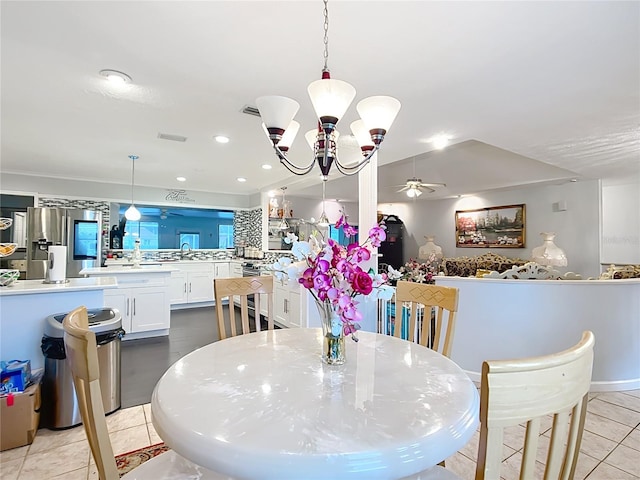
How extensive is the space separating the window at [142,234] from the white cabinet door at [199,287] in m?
1.12

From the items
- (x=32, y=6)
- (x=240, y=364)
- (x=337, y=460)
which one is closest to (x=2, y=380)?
(x=240, y=364)

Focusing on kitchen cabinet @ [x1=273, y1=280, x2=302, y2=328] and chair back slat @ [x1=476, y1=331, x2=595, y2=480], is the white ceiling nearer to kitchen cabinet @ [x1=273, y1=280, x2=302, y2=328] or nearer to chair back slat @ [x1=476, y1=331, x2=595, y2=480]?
chair back slat @ [x1=476, y1=331, x2=595, y2=480]

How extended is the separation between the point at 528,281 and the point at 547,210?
4.26 m

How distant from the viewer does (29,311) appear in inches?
95.3

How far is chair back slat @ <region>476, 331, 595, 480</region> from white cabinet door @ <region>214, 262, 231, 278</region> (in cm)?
650

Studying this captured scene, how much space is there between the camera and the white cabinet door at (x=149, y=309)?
4.26 metres

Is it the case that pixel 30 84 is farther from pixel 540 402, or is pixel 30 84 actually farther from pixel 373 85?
pixel 540 402

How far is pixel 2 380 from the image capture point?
2.08m

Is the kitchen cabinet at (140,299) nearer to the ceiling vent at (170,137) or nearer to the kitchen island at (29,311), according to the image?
the kitchen island at (29,311)

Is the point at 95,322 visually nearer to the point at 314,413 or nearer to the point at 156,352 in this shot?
the point at 156,352

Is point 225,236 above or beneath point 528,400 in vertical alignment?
above

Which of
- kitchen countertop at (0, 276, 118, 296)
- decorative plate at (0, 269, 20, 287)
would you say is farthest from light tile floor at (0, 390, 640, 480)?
decorative plate at (0, 269, 20, 287)

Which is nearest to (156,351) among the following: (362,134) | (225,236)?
(362,134)

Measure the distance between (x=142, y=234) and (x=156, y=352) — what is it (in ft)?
11.6
